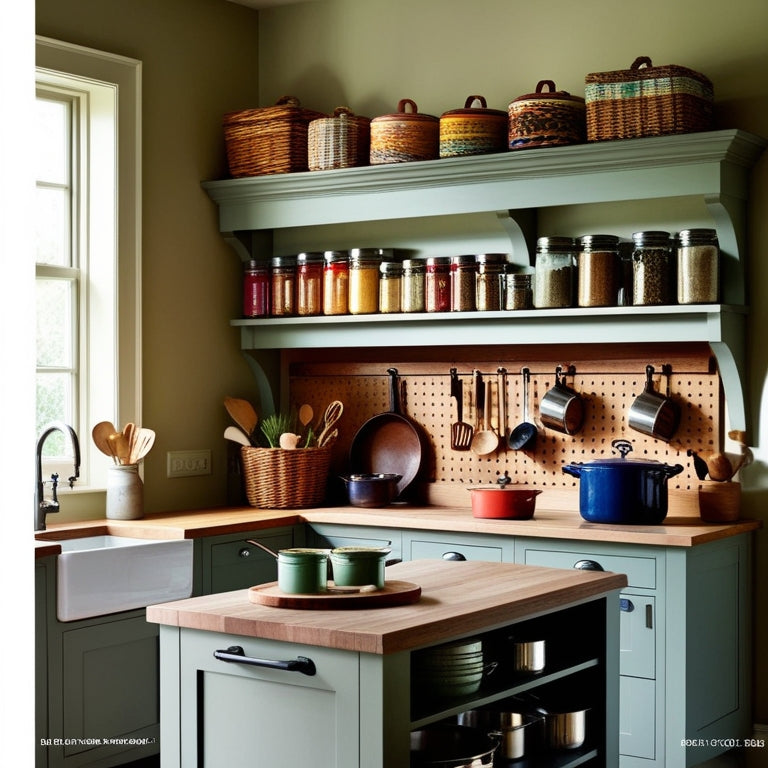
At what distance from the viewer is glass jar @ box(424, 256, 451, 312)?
4.19 m

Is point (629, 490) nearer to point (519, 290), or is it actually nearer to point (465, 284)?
point (519, 290)

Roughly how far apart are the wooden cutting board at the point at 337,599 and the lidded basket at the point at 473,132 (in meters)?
2.32

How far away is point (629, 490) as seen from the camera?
142 inches

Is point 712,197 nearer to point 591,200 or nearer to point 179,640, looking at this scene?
point 591,200

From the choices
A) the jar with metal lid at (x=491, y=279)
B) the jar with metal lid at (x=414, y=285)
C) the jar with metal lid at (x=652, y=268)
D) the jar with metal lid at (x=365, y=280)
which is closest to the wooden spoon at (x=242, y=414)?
the jar with metal lid at (x=365, y=280)

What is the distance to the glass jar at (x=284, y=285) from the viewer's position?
4.60m

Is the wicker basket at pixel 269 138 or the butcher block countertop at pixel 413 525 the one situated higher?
the wicker basket at pixel 269 138

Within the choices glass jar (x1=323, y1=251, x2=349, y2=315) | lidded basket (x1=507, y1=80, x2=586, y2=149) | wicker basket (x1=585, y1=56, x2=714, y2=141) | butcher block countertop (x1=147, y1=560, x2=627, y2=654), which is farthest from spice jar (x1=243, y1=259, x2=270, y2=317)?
butcher block countertop (x1=147, y1=560, x2=627, y2=654)

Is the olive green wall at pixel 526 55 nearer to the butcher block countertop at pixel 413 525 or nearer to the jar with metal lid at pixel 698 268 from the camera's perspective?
the jar with metal lid at pixel 698 268

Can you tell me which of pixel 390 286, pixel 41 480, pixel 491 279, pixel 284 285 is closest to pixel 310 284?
pixel 284 285

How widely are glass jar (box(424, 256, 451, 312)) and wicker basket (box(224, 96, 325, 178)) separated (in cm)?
77

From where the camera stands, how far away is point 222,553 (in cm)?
395

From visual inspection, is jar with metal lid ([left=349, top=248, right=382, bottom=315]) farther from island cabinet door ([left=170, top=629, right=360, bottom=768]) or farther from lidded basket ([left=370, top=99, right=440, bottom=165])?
island cabinet door ([left=170, top=629, right=360, bottom=768])

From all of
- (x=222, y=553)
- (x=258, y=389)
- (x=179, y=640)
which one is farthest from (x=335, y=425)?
(x=179, y=640)
